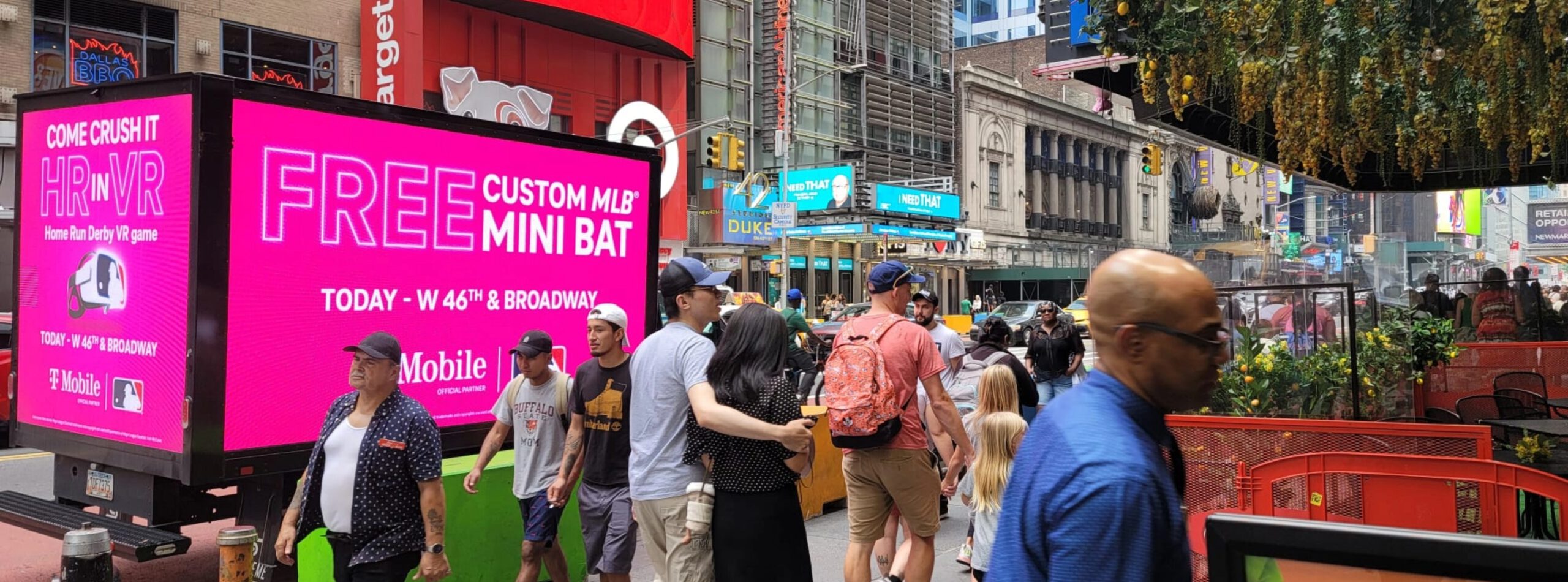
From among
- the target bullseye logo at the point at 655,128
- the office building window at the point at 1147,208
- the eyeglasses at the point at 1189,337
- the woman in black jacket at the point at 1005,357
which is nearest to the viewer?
the eyeglasses at the point at 1189,337

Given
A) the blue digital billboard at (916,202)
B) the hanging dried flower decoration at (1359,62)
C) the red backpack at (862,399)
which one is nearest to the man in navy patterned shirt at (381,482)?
the red backpack at (862,399)

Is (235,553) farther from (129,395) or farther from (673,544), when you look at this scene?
(673,544)

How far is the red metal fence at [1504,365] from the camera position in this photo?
Answer: 11.7m

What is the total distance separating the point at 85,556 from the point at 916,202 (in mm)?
43715

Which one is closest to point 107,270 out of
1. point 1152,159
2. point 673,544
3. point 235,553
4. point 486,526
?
point 235,553

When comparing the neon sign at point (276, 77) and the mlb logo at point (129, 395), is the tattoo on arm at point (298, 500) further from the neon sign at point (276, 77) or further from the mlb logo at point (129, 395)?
the neon sign at point (276, 77)

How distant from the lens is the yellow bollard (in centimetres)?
538

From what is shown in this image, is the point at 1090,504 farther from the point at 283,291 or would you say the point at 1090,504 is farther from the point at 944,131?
the point at 944,131

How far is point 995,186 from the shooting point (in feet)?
200

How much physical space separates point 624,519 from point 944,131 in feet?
177

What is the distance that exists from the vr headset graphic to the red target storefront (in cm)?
2046

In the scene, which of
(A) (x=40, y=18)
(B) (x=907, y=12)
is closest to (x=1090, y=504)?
(A) (x=40, y=18)

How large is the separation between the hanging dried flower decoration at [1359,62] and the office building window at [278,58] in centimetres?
2308

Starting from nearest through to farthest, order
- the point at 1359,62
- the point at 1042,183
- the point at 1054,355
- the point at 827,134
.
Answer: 1. the point at 1359,62
2. the point at 1054,355
3. the point at 827,134
4. the point at 1042,183
